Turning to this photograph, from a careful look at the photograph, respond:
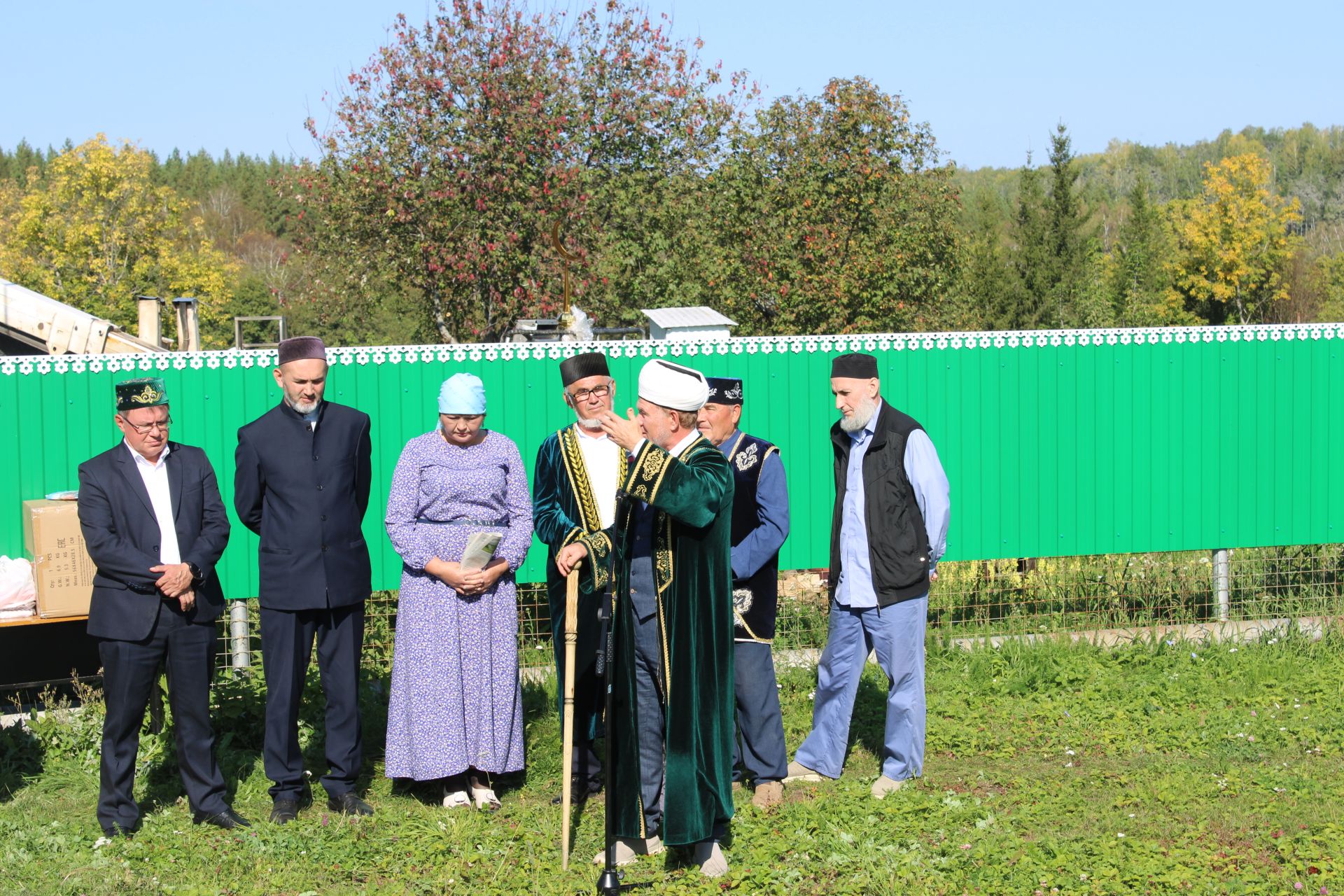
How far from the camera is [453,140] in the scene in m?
18.5

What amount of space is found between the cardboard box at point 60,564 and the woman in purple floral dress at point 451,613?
206 centimetres

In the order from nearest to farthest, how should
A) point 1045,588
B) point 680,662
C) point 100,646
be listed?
point 680,662 < point 100,646 < point 1045,588

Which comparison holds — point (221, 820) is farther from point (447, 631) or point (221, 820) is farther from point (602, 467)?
point (602, 467)

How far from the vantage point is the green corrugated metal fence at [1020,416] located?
7496mm

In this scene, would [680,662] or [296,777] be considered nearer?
[680,662]

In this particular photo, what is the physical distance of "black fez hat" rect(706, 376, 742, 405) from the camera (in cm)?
517

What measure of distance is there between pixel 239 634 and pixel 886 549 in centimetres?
399

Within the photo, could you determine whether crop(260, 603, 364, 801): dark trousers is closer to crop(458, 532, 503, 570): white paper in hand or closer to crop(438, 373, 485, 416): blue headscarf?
crop(458, 532, 503, 570): white paper in hand

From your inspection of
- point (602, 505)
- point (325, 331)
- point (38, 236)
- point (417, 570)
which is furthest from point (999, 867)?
point (38, 236)

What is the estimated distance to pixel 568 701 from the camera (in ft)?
15.3

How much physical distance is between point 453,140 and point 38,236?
2883cm

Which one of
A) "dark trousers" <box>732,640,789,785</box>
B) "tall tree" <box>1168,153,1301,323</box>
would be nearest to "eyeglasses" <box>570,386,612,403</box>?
"dark trousers" <box>732,640,789,785</box>

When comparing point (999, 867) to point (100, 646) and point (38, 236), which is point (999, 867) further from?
point (38, 236)

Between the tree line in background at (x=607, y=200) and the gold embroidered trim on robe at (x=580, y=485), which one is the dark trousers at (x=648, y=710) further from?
the tree line in background at (x=607, y=200)
